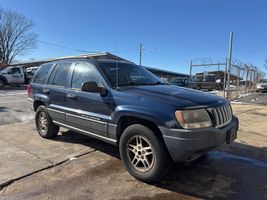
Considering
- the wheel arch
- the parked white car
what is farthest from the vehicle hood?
the parked white car

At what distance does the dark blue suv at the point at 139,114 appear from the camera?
10.9 feet

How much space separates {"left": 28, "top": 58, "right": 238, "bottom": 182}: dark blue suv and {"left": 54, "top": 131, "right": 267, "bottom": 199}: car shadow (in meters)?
0.42

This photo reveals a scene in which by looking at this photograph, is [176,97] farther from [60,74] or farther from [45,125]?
[45,125]

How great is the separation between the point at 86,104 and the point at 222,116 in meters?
2.18

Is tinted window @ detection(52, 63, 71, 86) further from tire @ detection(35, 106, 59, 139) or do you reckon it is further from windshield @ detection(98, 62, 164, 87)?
windshield @ detection(98, 62, 164, 87)

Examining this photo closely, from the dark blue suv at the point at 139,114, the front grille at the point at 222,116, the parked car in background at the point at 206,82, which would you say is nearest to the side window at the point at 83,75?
the dark blue suv at the point at 139,114

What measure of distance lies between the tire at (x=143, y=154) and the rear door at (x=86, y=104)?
0.50 metres

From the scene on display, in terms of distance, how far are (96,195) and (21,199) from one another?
2.97 feet

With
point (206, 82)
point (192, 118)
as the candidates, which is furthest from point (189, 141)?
point (206, 82)

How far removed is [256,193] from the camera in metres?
3.46

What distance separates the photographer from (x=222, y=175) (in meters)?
4.02

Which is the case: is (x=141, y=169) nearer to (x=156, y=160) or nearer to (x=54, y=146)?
(x=156, y=160)

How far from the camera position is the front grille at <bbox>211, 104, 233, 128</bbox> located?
11.6 feet

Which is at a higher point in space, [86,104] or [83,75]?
[83,75]
